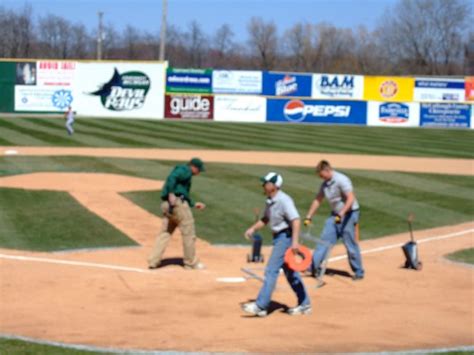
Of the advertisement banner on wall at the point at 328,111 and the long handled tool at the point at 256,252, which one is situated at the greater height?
the advertisement banner on wall at the point at 328,111

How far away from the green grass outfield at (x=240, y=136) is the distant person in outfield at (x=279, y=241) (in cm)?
2629

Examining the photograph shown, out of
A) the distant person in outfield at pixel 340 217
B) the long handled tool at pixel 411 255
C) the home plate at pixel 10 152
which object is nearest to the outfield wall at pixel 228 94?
the home plate at pixel 10 152

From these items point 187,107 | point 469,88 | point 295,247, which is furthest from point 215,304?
point 469,88

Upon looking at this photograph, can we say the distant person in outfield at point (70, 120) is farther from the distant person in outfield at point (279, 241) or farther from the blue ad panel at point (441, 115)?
the distant person in outfield at point (279, 241)

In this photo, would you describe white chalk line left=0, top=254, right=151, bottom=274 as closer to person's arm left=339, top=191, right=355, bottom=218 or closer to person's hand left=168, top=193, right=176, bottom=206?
person's hand left=168, top=193, right=176, bottom=206

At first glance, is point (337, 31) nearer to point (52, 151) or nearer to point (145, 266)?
point (52, 151)

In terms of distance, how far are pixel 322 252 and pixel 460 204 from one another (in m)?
9.50

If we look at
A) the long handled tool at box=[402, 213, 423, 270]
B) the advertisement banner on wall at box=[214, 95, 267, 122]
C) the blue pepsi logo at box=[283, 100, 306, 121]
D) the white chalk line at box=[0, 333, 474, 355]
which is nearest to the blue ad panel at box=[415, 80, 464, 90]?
the blue pepsi logo at box=[283, 100, 306, 121]

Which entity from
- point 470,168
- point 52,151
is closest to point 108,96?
point 52,151

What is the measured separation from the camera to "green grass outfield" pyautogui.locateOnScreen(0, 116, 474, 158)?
38.5 metres

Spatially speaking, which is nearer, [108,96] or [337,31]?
[108,96]

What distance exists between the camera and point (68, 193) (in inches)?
858

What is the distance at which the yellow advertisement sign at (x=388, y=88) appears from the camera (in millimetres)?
57625

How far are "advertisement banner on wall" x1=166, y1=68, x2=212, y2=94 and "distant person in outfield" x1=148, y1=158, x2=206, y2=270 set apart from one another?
42240 mm
